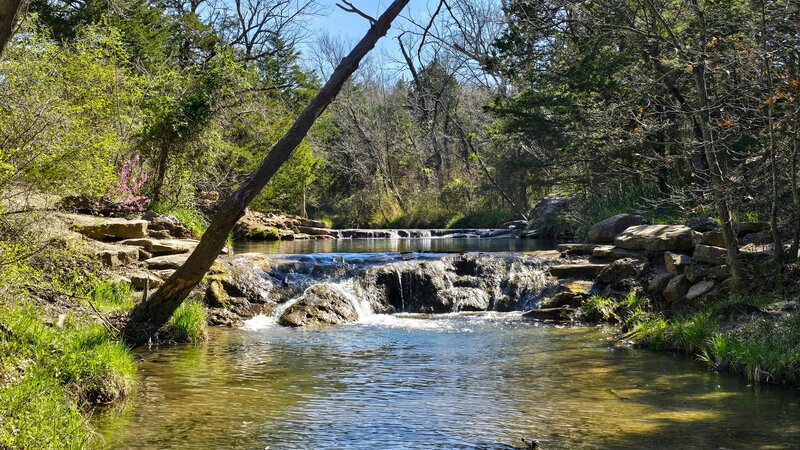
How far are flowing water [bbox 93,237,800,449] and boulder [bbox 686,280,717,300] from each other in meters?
1.54

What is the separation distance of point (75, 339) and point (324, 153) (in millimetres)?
30250

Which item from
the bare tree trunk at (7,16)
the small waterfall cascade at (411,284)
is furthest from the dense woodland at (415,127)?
the small waterfall cascade at (411,284)

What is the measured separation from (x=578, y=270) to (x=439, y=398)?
7.32 metres

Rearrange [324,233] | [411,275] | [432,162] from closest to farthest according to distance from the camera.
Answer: [411,275] < [324,233] < [432,162]

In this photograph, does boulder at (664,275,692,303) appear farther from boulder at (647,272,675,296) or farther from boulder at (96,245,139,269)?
boulder at (96,245,139,269)

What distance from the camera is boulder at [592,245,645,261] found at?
13.7 metres

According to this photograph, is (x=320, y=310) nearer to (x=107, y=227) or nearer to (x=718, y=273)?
(x=107, y=227)

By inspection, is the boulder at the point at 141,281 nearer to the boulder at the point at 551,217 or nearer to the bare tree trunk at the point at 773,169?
the bare tree trunk at the point at 773,169

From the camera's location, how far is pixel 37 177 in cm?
692

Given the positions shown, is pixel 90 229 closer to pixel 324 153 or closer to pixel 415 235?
pixel 415 235

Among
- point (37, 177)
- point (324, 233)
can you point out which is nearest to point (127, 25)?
point (324, 233)

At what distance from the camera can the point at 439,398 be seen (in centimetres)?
730

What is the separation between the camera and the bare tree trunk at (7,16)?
3902 millimetres

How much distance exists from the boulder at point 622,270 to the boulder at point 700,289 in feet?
5.55
